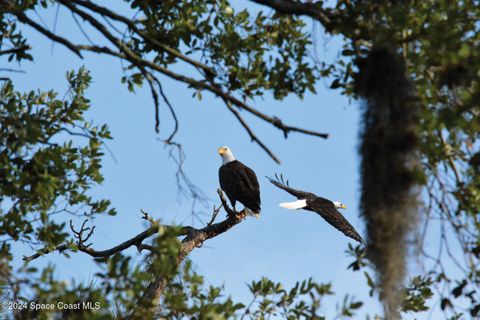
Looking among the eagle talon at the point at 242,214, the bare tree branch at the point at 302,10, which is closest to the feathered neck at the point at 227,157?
the eagle talon at the point at 242,214

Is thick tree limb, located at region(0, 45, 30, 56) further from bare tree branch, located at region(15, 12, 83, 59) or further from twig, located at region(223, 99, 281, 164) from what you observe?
twig, located at region(223, 99, 281, 164)

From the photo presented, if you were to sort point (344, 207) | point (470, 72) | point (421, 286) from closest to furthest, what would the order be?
1. point (470, 72)
2. point (421, 286)
3. point (344, 207)

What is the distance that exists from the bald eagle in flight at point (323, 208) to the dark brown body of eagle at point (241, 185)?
83cm

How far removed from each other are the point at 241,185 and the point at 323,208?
1587mm

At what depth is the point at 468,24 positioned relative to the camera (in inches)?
180

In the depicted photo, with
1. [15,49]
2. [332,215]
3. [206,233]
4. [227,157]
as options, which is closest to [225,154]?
[227,157]

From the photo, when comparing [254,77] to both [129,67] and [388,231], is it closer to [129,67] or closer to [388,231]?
[129,67]

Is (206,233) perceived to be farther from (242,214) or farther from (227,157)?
(227,157)

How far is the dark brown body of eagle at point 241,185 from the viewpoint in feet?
32.1

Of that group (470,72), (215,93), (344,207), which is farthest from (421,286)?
(344,207)

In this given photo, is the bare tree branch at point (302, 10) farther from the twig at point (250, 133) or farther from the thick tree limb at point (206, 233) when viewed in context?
the thick tree limb at point (206, 233)

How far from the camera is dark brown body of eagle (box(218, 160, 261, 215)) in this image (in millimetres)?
9773

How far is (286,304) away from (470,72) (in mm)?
2330

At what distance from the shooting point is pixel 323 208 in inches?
424
